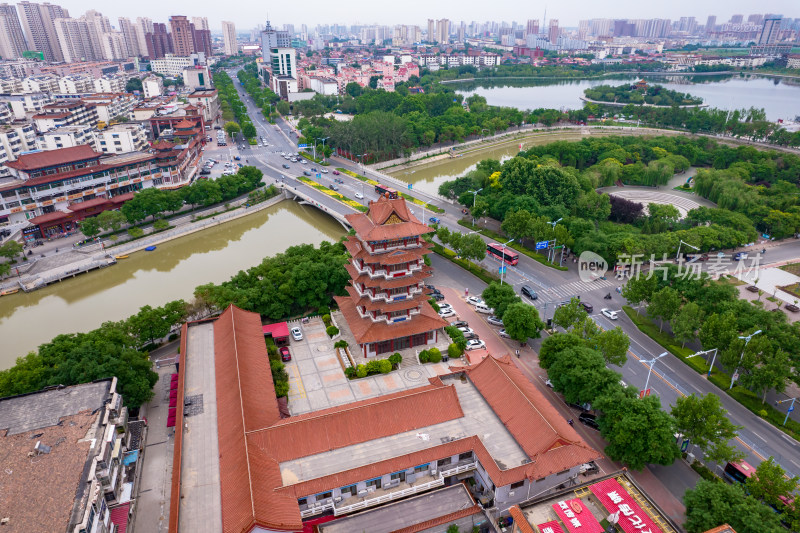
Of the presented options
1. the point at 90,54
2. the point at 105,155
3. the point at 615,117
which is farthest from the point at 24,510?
the point at 90,54

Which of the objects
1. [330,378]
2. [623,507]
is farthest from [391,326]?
[623,507]

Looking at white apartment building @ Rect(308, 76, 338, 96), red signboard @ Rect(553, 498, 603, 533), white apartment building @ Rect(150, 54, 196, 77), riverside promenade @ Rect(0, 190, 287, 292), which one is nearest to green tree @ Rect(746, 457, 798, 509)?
red signboard @ Rect(553, 498, 603, 533)

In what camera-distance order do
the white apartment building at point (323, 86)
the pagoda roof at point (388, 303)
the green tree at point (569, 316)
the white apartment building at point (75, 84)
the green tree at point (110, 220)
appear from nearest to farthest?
the pagoda roof at point (388, 303) → the green tree at point (569, 316) → the green tree at point (110, 220) → the white apartment building at point (75, 84) → the white apartment building at point (323, 86)

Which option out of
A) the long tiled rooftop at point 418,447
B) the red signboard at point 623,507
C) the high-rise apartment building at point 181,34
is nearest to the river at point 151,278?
the long tiled rooftop at point 418,447

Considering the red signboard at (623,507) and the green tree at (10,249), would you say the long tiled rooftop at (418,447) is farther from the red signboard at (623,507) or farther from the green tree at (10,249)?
the green tree at (10,249)

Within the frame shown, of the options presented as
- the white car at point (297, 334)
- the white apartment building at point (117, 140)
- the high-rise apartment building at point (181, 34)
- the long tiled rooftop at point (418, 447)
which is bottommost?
the white car at point (297, 334)

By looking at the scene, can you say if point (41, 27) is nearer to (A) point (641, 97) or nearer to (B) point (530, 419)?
(A) point (641, 97)

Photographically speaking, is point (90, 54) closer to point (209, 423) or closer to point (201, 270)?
point (201, 270)
